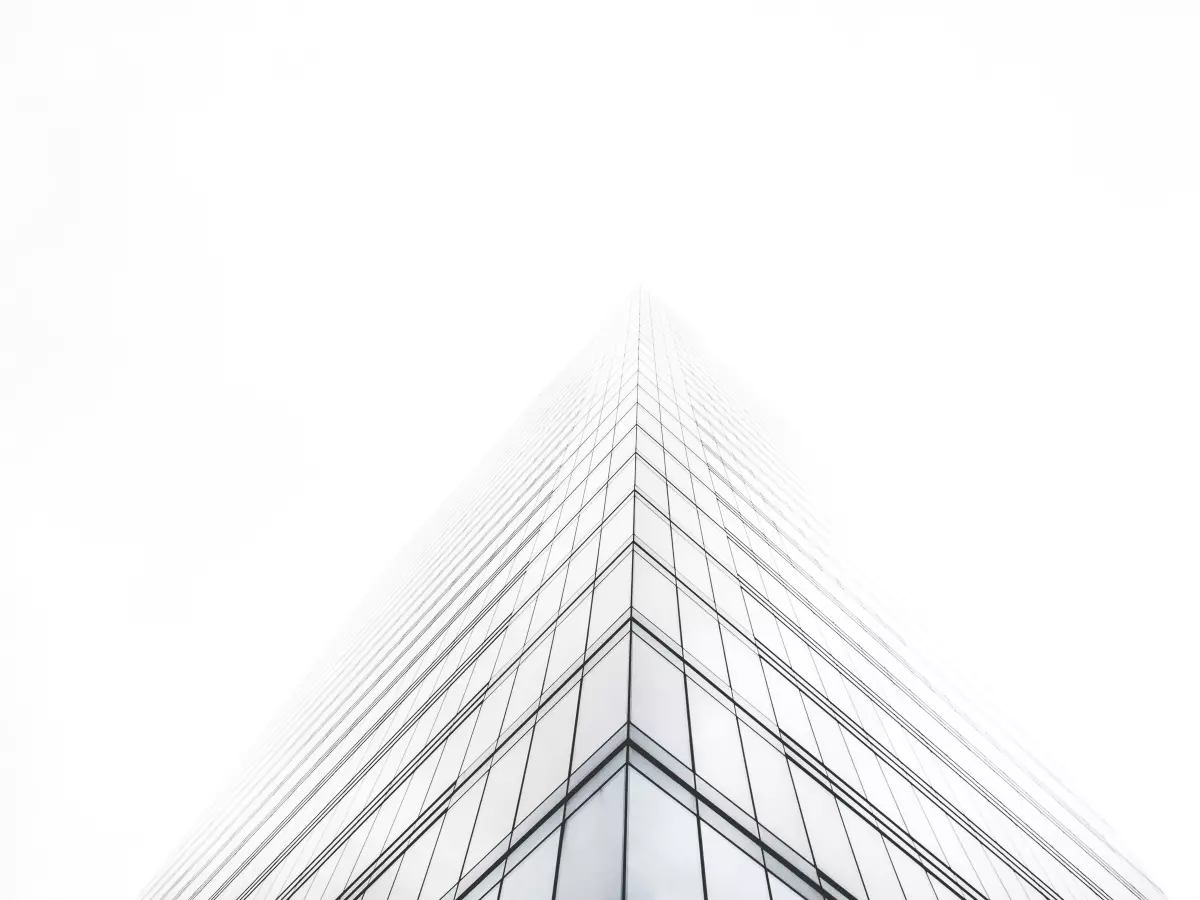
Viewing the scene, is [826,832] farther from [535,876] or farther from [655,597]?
[535,876]

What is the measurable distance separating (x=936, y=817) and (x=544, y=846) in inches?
375

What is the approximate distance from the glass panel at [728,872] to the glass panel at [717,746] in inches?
30.4

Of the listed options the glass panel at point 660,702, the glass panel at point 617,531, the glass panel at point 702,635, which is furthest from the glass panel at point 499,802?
the glass panel at point 617,531

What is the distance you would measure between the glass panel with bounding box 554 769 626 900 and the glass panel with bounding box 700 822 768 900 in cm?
99

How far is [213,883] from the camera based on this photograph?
21.2 meters

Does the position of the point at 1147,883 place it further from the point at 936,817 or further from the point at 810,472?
the point at 810,472

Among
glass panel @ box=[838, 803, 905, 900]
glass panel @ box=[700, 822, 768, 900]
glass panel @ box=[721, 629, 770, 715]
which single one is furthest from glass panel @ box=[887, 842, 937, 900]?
glass panel @ box=[700, 822, 768, 900]

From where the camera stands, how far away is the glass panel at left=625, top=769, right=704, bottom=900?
6.05 meters

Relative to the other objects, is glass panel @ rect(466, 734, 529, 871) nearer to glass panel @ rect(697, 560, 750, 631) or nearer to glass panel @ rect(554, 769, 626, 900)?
glass panel @ rect(554, 769, 626, 900)

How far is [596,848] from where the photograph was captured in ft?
21.5

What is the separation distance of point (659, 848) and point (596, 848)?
0.63 metres

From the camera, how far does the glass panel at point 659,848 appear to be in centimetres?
605

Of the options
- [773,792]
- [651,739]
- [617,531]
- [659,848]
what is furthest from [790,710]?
[659,848]

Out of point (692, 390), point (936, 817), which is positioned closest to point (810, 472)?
point (692, 390)
